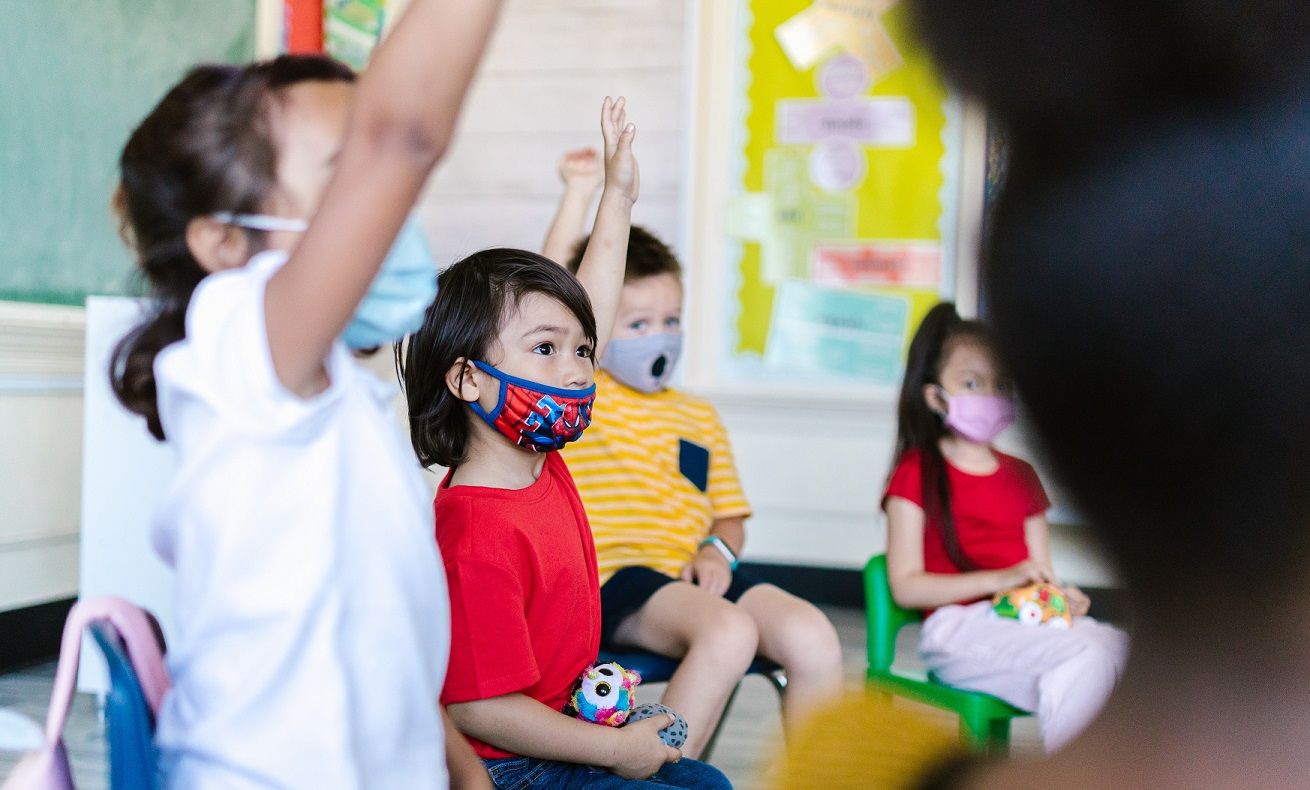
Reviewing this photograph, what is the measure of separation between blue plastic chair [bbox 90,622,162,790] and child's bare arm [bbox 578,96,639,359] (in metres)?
0.74

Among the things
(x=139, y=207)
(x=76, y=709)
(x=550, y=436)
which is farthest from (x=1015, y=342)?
(x=76, y=709)

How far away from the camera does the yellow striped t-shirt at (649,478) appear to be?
205 cm

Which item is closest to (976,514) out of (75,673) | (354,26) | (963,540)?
(963,540)

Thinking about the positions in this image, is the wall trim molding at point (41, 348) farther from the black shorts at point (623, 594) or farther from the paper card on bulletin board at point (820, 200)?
the paper card on bulletin board at point (820, 200)

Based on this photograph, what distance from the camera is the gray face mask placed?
83.3 inches

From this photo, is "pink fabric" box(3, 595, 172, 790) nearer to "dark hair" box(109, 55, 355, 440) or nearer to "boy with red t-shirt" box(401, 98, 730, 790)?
"dark hair" box(109, 55, 355, 440)

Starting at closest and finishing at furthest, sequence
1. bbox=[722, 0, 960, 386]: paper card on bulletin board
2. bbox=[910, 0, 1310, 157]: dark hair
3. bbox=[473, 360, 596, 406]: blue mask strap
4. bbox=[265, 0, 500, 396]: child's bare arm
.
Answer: bbox=[910, 0, 1310, 157]: dark hair → bbox=[265, 0, 500, 396]: child's bare arm → bbox=[473, 360, 596, 406]: blue mask strap → bbox=[722, 0, 960, 386]: paper card on bulletin board

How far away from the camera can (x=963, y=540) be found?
226cm

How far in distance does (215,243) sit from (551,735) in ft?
2.05

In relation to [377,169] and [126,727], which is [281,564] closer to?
[126,727]

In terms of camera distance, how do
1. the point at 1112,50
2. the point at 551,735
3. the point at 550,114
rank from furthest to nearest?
1. the point at 550,114
2. the point at 551,735
3. the point at 1112,50

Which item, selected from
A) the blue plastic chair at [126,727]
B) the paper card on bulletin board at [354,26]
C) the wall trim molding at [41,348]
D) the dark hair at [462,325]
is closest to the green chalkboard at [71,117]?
the wall trim molding at [41,348]

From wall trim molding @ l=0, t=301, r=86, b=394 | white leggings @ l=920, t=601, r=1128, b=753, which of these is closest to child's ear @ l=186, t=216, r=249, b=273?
white leggings @ l=920, t=601, r=1128, b=753

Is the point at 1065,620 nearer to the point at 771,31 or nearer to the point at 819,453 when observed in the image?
the point at 819,453
